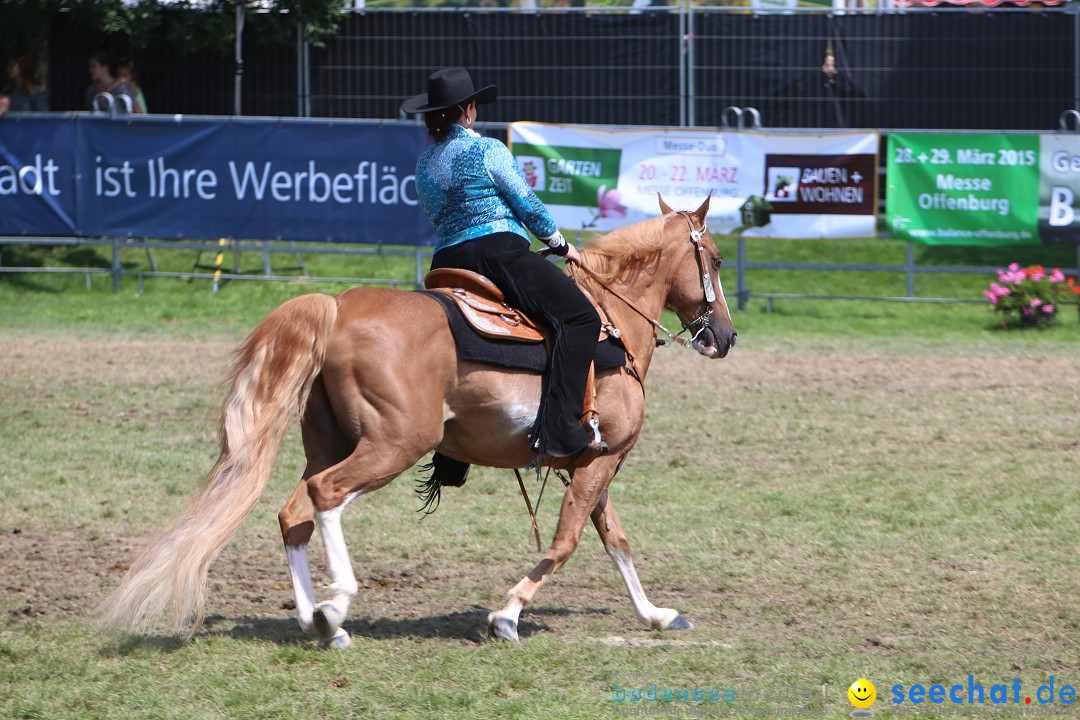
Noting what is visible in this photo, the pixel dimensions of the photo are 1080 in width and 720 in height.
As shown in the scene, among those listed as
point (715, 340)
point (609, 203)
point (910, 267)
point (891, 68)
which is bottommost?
point (910, 267)

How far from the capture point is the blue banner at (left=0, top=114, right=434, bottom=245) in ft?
48.2

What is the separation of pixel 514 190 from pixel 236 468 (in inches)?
64.0

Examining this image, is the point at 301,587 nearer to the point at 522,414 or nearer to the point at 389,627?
the point at 389,627

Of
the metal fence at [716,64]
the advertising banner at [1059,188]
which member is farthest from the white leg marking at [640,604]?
the metal fence at [716,64]

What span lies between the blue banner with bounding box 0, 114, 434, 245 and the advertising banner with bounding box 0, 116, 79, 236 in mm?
11

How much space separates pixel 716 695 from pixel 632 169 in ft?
33.9

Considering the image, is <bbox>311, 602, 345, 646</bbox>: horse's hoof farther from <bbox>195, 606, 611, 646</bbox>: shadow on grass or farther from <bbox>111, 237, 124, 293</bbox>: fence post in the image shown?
<bbox>111, 237, 124, 293</bbox>: fence post

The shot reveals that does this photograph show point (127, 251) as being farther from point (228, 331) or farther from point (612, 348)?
point (612, 348)

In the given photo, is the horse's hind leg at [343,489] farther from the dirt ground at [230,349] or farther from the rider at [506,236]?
the rider at [506,236]

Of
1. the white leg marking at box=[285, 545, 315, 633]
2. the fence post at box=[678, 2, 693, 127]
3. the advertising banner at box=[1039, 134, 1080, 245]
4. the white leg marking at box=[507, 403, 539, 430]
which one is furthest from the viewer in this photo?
the fence post at box=[678, 2, 693, 127]

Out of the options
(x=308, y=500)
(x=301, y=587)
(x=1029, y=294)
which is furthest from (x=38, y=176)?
(x=1029, y=294)

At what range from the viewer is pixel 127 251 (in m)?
16.6

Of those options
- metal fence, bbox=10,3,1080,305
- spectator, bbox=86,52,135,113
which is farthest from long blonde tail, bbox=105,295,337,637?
spectator, bbox=86,52,135,113

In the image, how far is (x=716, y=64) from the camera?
16.2 meters
